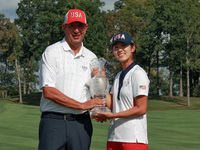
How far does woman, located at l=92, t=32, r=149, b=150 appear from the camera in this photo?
4.18m

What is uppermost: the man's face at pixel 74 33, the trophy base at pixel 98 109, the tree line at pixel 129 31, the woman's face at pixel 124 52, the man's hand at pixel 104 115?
the tree line at pixel 129 31

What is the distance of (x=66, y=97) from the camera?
13.9 ft

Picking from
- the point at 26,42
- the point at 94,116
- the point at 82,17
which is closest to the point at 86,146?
the point at 94,116

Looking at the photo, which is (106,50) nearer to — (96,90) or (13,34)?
(13,34)

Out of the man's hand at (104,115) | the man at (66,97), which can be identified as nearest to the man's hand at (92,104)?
the man at (66,97)

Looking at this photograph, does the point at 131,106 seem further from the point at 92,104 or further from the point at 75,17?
the point at 75,17

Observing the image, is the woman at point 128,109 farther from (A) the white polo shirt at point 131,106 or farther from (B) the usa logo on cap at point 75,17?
(B) the usa logo on cap at point 75,17

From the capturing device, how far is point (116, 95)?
4430 mm

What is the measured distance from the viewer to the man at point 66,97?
429 cm

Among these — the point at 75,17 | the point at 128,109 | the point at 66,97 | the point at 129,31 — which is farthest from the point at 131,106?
the point at 129,31

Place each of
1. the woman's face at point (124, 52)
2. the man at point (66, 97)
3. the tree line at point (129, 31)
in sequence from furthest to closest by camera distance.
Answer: the tree line at point (129, 31), the woman's face at point (124, 52), the man at point (66, 97)

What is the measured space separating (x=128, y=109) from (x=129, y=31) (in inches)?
1733

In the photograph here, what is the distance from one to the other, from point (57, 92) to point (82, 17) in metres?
1.21

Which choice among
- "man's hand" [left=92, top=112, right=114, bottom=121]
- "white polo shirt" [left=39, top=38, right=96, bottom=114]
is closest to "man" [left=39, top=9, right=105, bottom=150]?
"white polo shirt" [left=39, top=38, right=96, bottom=114]
